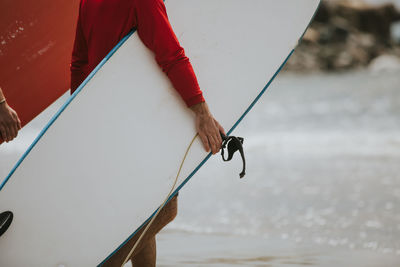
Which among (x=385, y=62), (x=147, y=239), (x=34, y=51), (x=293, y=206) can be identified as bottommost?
(x=385, y=62)

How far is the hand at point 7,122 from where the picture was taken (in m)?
1.94

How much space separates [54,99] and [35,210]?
3.29ft

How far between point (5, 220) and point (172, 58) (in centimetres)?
76

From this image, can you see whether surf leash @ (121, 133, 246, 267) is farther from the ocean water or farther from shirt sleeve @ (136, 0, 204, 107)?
the ocean water

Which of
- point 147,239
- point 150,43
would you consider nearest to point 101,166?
point 147,239

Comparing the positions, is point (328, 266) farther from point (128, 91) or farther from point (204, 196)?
point (204, 196)

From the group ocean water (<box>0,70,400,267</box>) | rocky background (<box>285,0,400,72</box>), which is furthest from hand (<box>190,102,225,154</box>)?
rocky background (<box>285,0,400,72</box>)

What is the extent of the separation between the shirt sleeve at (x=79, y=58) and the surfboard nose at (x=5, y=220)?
2.00 feet

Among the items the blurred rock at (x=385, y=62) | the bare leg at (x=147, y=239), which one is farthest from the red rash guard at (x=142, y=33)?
the blurred rock at (x=385, y=62)

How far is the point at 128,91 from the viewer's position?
202 cm

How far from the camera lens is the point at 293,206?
176 inches

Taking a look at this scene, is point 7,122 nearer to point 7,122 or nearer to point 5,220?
point 7,122

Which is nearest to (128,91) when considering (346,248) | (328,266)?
(328,266)

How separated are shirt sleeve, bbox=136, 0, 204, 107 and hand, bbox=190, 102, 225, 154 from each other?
33 mm
